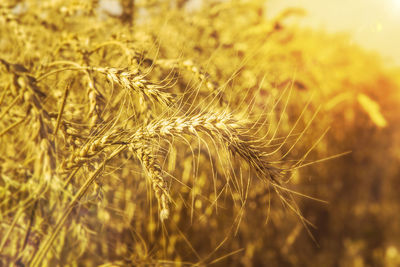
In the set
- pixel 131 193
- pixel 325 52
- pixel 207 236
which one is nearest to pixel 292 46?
pixel 325 52

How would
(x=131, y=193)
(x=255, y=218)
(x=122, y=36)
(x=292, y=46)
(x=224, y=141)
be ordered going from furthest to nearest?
(x=292, y=46) < (x=255, y=218) < (x=131, y=193) < (x=122, y=36) < (x=224, y=141)

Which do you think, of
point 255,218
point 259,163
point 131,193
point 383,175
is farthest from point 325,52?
point 259,163

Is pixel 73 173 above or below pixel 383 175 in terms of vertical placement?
above

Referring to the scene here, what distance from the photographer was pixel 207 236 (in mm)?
2594

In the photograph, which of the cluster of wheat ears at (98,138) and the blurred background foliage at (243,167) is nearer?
the cluster of wheat ears at (98,138)

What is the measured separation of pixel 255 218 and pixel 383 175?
2.93 m

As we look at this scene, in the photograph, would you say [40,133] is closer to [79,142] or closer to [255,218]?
[79,142]

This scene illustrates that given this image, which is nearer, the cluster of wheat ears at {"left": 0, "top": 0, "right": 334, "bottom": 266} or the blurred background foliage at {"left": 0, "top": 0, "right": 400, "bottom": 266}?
the cluster of wheat ears at {"left": 0, "top": 0, "right": 334, "bottom": 266}

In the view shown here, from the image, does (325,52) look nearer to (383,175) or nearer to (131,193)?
(383,175)

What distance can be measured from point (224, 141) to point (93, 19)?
1.83 m

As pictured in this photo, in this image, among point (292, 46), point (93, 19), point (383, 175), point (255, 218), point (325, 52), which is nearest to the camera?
point (93, 19)

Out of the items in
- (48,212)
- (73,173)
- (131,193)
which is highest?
(73,173)

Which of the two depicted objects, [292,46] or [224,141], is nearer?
[224,141]

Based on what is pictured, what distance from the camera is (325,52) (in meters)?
4.52
